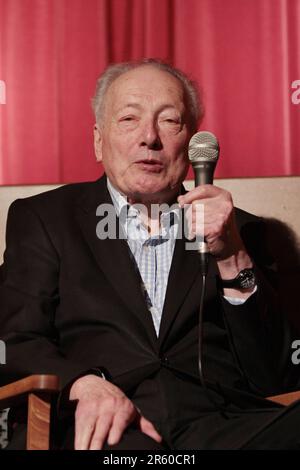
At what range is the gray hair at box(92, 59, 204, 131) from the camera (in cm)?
190

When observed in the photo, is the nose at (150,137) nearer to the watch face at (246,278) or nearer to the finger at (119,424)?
the watch face at (246,278)

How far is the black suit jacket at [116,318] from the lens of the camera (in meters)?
1.56

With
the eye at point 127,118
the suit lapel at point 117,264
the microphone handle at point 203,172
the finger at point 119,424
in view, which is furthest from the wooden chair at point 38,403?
the eye at point 127,118

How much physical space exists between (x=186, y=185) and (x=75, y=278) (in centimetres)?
56

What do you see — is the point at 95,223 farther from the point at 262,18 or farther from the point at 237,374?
the point at 262,18

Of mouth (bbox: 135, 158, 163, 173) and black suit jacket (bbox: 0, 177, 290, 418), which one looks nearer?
Result: black suit jacket (bbox: 0, 177, 290, 418)

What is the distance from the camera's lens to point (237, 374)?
5.36ft

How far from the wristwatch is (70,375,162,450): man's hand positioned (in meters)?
0.34

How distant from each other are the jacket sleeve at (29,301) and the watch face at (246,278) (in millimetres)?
384

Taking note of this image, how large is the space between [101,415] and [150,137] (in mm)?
703

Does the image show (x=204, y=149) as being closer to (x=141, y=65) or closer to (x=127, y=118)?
(x=127, y=118)

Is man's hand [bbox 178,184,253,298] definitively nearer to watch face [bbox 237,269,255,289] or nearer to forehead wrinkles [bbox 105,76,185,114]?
watch face [bbox 237,269,255,289]

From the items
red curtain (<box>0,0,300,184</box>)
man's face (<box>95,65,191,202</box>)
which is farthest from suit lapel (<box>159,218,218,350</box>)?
red curtain (<box>0,0,300,184</box>)

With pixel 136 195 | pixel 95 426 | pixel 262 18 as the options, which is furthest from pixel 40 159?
pixel 95 426
